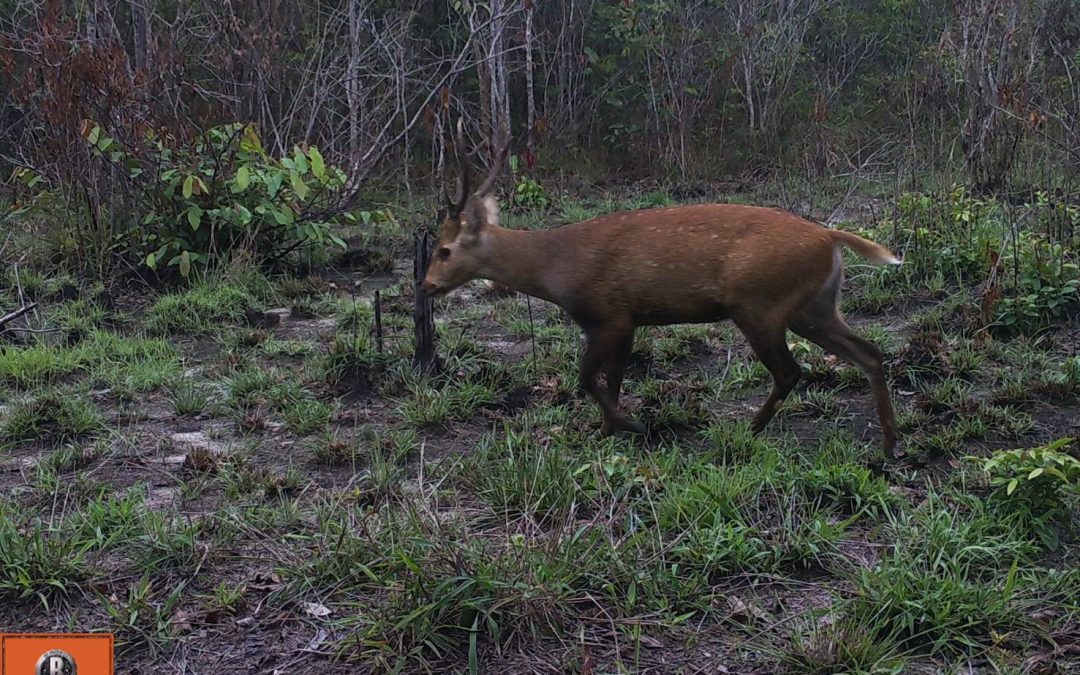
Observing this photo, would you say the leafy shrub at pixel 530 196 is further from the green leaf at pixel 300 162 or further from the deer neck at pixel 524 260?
the deer neck at pixel 524 260

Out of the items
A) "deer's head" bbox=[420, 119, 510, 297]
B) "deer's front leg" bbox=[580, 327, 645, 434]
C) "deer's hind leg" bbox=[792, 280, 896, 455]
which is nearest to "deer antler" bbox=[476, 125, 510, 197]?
"deer's head" bbox=[420, 119, 510, 297]

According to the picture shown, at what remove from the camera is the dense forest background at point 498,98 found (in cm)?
810

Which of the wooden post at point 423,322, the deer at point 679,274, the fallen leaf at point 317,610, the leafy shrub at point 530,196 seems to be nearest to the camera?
the fallen leaf at point 317,610

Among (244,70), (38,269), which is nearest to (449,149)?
(244,70)

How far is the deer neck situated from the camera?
17.7 ft

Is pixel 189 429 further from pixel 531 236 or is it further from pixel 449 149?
pixel 449 149

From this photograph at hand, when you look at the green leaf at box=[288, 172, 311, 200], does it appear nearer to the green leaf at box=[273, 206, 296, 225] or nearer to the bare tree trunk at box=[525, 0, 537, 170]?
the green leaf at box=[273, 206, 296, 225]

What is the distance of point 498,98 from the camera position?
11461 millimetres

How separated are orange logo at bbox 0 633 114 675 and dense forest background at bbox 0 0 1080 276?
422 centimetres

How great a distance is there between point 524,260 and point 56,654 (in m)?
2.94

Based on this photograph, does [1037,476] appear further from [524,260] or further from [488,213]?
[488,213]

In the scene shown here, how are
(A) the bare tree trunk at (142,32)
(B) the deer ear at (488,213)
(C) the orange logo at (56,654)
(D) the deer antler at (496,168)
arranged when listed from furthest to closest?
(A) the bare tree trunk at (142,32) → (B) the deer ear at (488,213) → (D) the deer antler at (496,168) → (C) the orange logo at (56,654)

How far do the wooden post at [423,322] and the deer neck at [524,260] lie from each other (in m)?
0.51

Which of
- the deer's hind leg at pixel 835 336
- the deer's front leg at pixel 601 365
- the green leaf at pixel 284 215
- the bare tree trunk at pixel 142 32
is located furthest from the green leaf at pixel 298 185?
the deer's hind leg at pixel 835 336
